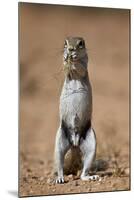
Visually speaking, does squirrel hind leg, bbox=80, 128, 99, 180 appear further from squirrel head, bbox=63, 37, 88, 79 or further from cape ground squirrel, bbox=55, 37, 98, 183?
squirrel head, bbox=63, 37, 88, 79

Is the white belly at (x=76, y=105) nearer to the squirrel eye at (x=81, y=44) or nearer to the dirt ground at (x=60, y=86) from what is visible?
the dirt ground at (x=60, y=86)

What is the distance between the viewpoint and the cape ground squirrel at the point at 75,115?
268 cm

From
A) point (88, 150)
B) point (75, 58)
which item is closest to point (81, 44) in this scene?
point (75, 58)

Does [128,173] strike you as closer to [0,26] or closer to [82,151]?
[82,151]

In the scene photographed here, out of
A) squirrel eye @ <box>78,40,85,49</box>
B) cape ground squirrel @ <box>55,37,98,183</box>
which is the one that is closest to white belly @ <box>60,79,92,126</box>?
cape ground squirrel @ <box>55,37,98,183</box>

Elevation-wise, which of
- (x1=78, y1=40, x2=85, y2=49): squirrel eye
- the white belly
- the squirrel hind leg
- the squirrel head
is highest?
(x1=78, y1=40, x2=85, y2=49): squirrel eye

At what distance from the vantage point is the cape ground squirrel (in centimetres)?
268

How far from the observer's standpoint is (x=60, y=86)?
2.69 metres

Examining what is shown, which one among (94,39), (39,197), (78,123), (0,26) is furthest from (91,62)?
(39,197)

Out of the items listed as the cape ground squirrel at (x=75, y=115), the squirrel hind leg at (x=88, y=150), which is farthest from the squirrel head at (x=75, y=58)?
the squirrel hind leg at (x=88, y=150)

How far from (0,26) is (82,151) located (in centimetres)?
78

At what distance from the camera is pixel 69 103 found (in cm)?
271

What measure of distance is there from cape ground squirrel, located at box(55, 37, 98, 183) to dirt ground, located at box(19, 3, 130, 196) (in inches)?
1.3

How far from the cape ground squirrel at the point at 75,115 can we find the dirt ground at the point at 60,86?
3cm
